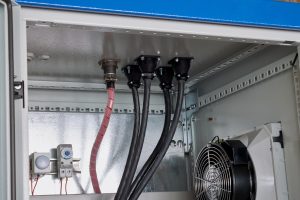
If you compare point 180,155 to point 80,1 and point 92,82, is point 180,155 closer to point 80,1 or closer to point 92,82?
point 92,82

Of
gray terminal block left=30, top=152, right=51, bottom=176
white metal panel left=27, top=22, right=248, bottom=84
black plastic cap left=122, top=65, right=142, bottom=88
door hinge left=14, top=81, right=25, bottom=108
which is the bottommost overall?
gray terminal block left=30, top=152, right=51, bottom=176

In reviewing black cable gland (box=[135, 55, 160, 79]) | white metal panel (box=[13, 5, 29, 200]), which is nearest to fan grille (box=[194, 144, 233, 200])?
black cable gland (box=[135, 55, 160, 79])

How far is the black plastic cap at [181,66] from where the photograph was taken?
1.30 metres

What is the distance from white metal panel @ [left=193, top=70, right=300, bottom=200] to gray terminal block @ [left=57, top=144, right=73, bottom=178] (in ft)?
1.46

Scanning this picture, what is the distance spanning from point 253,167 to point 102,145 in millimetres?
541

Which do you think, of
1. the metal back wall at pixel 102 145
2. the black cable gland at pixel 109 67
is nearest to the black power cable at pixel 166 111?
the black cable gland at pixel 109 67

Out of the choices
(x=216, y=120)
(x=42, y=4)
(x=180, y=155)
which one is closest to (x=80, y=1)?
(x=42, y=4)

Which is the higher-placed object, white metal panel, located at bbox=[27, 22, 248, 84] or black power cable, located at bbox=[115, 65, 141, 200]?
white metal panel, located at bbox=[27, 22, 248, 84]

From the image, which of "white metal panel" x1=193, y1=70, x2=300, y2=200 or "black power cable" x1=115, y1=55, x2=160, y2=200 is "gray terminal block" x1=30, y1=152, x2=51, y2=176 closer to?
"black power cable" x1=115, y1=55, x2=160, y2=200

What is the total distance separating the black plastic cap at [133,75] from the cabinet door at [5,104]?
565mm

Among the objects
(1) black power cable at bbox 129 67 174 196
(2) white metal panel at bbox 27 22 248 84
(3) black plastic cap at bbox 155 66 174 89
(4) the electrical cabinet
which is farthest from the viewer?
(3) black plastic cap at bbox 155 66 174 89

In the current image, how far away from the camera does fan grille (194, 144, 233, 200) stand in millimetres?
1201

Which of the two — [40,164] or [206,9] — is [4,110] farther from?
[40,164]

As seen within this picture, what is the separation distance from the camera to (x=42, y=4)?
86 cm
